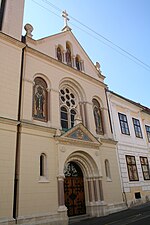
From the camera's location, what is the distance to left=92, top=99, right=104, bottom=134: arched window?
15.4 metres

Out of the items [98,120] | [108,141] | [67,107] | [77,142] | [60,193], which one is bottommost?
[60,193]

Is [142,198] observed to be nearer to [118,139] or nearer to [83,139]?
[118,139]

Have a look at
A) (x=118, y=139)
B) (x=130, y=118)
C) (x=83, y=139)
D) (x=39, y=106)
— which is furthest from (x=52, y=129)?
(x=130, y=118)

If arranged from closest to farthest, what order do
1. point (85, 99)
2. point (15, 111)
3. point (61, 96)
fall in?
point (15, 111)
point (61, 96)
point (85, 99)

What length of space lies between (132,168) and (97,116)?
534cm

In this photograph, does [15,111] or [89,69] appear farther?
[89,69]

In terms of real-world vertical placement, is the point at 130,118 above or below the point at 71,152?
above

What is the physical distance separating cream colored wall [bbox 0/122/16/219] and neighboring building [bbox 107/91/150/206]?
30.0 feet

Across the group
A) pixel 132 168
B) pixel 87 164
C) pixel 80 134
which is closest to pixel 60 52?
pixel 80 134

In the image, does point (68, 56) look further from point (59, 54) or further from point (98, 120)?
point (98, 120)

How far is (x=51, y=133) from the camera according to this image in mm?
11344

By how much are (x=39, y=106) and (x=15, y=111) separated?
2028mm

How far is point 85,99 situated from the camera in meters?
15.0

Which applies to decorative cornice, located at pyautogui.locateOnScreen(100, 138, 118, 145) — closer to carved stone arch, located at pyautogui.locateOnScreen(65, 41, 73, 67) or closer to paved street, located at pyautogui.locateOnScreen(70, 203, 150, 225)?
paved street, located at pyautogui.locateOnScreen(70, 203, 150, 225)
